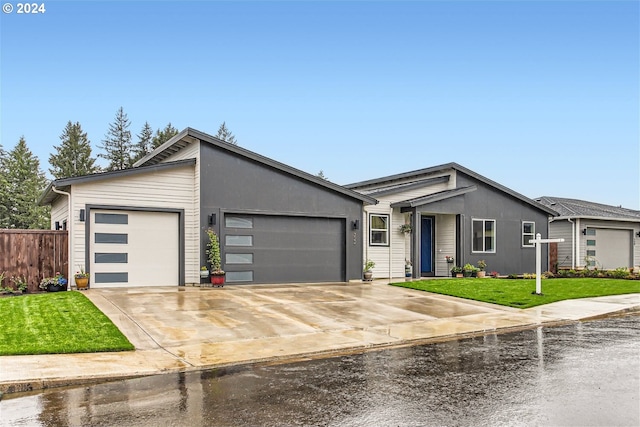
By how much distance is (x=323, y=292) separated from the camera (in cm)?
1469

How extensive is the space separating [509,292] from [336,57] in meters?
13.9

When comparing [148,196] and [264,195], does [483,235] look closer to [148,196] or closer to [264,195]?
[264,195]

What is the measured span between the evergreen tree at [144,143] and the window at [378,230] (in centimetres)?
4132

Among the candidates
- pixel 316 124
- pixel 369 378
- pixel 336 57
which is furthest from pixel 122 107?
pixel 369 378

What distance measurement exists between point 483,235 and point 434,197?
329 centimetres

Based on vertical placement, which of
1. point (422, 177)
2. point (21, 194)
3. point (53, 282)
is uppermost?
point (21, 194)

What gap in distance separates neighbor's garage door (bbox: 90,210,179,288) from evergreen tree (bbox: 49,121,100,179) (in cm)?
4157

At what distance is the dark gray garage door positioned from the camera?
16188mm

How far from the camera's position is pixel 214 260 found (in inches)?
604

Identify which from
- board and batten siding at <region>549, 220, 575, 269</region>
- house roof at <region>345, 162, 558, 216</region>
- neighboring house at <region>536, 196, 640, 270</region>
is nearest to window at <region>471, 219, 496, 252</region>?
house roof at <region>345, 162, 558, 216</region>

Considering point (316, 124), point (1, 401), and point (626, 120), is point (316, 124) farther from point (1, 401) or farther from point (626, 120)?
point (1, 401)

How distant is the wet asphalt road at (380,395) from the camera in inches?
187

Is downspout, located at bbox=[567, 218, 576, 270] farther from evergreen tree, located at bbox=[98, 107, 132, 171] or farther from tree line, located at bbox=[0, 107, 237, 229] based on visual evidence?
evergreen tree, located at bbox=[98, 107, 132, 171]

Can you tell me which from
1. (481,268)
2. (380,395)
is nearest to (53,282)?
(380,395)
